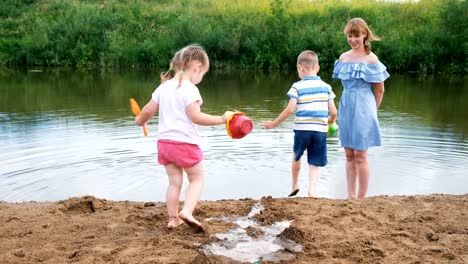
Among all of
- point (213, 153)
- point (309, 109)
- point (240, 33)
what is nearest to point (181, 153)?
point (309, 109)

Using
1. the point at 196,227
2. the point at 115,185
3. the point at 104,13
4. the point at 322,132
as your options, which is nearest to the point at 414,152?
the point at 322,132

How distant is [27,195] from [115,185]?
1.09 metres

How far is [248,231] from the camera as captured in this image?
4949mm

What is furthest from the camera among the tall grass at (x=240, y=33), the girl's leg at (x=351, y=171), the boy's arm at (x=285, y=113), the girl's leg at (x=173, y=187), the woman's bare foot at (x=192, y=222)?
the tall grass at (x=240, y=33)

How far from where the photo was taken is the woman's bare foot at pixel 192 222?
4.83 m

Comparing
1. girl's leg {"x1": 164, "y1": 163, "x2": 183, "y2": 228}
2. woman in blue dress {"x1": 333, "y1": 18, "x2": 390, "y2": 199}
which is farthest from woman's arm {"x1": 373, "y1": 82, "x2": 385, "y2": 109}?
girl's leg {"x1": 164, "y1": 163, "x2": 183, "y2": 228}

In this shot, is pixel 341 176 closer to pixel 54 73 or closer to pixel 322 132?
pixel 322 132

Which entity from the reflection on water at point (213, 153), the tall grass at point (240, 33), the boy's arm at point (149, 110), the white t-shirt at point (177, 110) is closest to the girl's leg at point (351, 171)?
the reflection on water at point (213, 153)

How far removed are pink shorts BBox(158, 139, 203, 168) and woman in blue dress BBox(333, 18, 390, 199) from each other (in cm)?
191

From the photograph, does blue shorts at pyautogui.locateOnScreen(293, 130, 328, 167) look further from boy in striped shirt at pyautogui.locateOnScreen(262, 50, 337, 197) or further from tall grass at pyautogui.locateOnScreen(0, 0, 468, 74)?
tall grass at pyautogui.locateOnScreen(0, 0, 468, 74)

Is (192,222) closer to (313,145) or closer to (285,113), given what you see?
(285,113)

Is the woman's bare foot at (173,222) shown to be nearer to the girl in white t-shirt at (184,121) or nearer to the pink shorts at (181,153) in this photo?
the girl in white t-shirt at (184,121)

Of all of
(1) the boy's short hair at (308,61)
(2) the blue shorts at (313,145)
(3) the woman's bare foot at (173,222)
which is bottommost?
(3) the woman's bare foot at (173,222)

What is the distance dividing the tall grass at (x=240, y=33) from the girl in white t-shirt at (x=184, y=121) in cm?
2370
